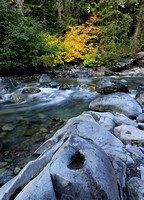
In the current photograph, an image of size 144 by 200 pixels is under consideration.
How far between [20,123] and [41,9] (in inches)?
719

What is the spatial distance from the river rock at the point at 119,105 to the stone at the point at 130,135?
1488 millimetres

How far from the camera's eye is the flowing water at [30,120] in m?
2.43

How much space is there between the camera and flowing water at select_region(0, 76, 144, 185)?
243 centimetres

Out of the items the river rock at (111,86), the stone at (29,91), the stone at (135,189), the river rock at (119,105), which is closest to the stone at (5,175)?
the stone at (135,189)

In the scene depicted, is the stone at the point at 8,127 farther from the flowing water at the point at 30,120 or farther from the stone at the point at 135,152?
the stone at the point at 135,152

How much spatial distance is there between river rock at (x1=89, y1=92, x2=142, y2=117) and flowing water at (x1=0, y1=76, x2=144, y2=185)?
82 cm

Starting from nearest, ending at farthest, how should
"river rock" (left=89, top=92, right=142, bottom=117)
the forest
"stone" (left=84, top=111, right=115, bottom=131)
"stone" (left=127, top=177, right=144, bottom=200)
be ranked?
1. "stone" (left=127, top=177, right=144, bottom=200)
2. "stone" (left=84, top=111, right=115, bottom=131)
3. "river rock" (left=89, top=92, right=142, bottom=117)
4. the forest

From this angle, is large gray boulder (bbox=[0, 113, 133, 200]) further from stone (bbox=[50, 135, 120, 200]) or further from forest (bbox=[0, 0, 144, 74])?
forest (bbox=[0, 0, 144, 74])

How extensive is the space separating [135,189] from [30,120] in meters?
3.41

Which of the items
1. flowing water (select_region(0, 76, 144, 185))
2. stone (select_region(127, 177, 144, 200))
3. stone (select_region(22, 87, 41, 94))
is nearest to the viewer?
stone (select_region(127, 177, 144, 200))

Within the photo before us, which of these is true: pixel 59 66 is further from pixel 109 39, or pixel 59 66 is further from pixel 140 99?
pixel 140 99

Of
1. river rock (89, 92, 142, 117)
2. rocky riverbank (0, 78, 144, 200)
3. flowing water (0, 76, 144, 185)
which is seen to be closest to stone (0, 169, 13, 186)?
flowing water (0, 76, 144, 185)

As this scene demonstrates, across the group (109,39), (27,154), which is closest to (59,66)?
(109,39)

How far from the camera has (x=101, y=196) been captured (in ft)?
3.05
